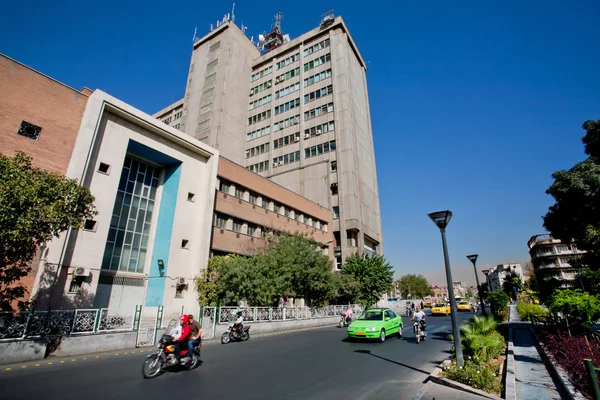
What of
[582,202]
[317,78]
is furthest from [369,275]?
[317,78]

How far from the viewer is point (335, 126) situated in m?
42.9

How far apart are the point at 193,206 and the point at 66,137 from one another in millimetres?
8278

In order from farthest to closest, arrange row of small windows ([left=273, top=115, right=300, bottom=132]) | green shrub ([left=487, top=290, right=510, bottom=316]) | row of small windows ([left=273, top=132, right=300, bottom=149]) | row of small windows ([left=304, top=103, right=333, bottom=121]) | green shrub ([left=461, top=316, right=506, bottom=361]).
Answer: row of small windows ([left=273, top=115, right=300, bottom=132]) → row of small windows ([left=273, top=132, right=300, bottom=149]) → row of small windows ([left=304, top=103, right=333, bottom=121]) → green shrub ([left=487, top=290, right=510, bottom=316]) → green shrub ([left=461, top=316, right=506, bottom=361])

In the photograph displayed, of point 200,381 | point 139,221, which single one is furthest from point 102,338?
point 139,221

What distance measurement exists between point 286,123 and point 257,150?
21.4 feet

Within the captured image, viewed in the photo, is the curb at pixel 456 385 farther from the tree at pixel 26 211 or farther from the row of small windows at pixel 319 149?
the row of small windows at pixel 319 149

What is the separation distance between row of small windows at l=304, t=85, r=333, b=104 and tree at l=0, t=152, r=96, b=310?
39995 mm

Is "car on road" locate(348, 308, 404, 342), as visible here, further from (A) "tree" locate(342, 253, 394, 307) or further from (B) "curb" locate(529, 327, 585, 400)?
(A) "tree" locate(342, 253, 394, 307)

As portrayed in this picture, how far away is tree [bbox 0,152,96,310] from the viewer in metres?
8.84

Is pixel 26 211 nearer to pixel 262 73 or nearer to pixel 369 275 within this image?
pixel 369 275

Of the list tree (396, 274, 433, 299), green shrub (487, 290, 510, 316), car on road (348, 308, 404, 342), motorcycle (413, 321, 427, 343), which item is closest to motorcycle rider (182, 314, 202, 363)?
car on road (348, 308, 404, 342)

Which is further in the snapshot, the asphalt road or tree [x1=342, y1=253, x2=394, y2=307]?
tree [x1=342, y1=253, x2=394, y2=307]

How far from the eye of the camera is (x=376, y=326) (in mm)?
13242

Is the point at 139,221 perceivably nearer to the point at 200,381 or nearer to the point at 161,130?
the point at 161,130
